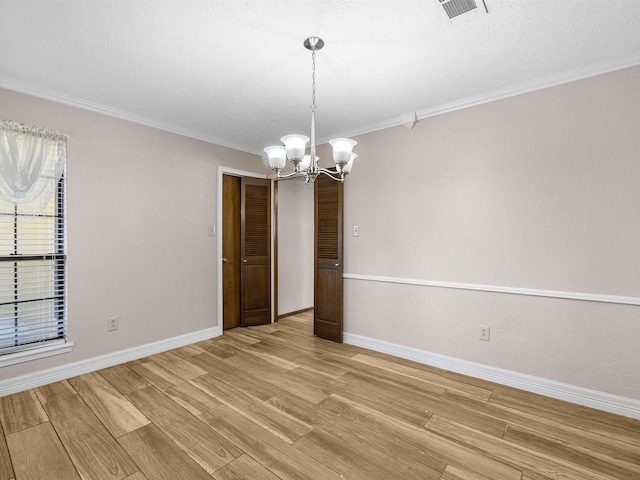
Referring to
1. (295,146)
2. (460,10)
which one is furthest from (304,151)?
(460,10)

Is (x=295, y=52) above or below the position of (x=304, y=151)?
above

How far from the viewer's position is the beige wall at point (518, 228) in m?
2.30

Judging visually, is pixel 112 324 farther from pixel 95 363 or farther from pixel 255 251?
pixel 255 251

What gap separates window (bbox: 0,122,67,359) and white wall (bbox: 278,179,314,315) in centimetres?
271

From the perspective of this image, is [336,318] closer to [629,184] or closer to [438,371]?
[438,371]

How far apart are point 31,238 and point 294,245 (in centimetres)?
321

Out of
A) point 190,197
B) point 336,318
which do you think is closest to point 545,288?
point 336,318

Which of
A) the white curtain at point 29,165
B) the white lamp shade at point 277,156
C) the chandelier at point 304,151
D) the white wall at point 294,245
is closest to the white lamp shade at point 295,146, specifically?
the chandelier at point 304,151

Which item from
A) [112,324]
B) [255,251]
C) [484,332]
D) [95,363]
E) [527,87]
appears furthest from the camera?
[255,251]

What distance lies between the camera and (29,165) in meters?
2.63

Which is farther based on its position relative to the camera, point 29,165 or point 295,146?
point 29,165

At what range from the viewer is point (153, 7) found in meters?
1.76

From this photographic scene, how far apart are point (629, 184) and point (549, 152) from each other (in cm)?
56

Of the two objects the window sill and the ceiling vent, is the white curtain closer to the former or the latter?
the window sill
